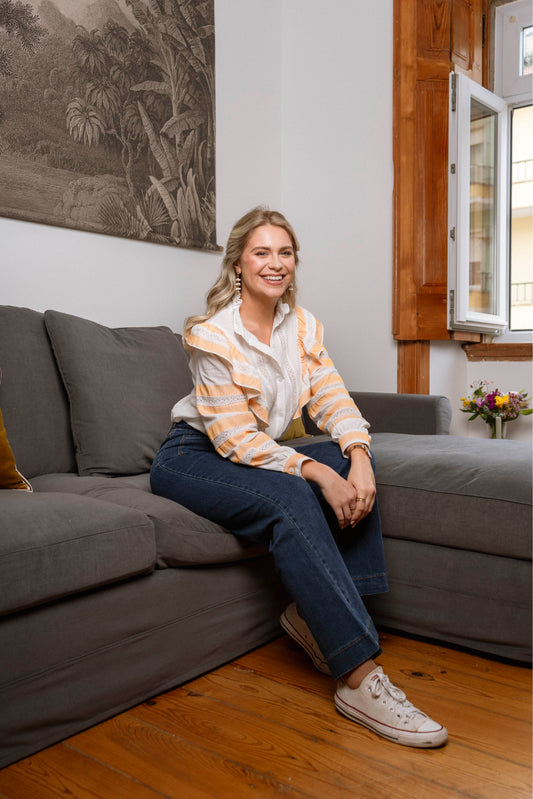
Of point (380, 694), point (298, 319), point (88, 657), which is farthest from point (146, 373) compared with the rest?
point (380, 694)

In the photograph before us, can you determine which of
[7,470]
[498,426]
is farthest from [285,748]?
[498,426]

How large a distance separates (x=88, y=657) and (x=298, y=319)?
3.51 ft

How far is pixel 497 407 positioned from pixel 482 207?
985 mm

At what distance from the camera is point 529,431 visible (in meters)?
3.39

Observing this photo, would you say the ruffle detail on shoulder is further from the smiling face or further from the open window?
the open window

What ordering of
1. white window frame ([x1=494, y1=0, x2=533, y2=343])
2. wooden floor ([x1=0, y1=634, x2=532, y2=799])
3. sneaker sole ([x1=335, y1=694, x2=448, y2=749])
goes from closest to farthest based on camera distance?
wooden floor ([x1=0, y1=634, x2=532, y2=799]) < sneaker sole ([x1=335, y1=694, x2=448, y2=749]) < white window frame ([x1=494, y1=0, x2=533, y2=343])

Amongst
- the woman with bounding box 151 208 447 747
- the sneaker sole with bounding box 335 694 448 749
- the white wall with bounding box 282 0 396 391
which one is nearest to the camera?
the sneaker sole with bounding box 335 694 448 749

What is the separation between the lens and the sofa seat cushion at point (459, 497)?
5.61ft

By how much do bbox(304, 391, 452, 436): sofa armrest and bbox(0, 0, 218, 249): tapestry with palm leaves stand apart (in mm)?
1026

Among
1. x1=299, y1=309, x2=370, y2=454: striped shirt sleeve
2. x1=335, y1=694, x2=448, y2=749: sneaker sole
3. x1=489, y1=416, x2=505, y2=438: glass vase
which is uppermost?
x1=299, y1=309, x2=370, y2=454: striped shirt sleeve

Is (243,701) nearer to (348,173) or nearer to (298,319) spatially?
(298,319)

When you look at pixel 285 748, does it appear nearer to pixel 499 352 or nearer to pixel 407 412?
pixel 407 412

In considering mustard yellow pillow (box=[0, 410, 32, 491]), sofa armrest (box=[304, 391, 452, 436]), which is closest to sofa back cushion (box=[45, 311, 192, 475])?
mustard yellow pillow (box=[0, 410, 32, 491])

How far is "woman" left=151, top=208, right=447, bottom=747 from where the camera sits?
4.83 feet
